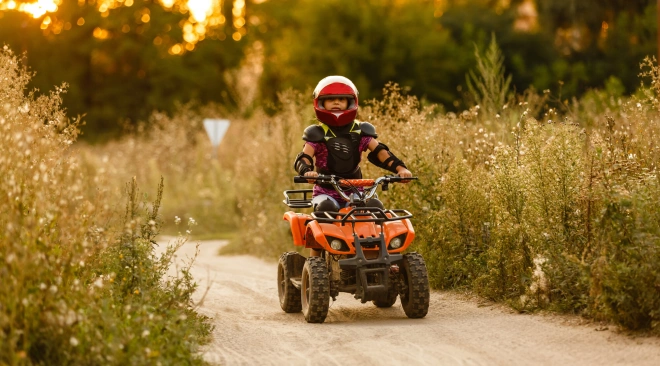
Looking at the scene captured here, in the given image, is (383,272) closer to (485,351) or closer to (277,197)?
(485,351)

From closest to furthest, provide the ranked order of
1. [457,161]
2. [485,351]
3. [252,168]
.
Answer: [485,351], [457,161], [252,168]

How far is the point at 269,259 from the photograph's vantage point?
56.3 ft

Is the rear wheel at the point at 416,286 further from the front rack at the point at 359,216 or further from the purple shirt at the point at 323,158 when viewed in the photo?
the purple shirt at the point at 323,158

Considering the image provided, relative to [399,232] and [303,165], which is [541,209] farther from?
[303,165]

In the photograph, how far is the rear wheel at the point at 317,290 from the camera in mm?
9523

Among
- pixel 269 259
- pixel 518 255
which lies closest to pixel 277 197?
pixel 269 259

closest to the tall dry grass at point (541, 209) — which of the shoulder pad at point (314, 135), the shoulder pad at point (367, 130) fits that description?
the shoulder pad at point (367, 130)

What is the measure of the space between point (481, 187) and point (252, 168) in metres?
9.17

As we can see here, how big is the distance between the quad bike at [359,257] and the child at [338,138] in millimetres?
534

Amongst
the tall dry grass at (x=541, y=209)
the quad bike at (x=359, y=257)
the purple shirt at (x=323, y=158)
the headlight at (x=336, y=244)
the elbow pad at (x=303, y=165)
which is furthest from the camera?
the purple shirt at (x=323, y=158)

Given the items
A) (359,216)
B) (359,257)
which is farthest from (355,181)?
(359,257)

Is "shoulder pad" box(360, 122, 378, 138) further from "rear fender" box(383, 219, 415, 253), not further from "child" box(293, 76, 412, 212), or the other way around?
"rear fender" box(383, 219, 415, 253)

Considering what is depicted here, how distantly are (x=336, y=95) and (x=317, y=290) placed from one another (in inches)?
88.0

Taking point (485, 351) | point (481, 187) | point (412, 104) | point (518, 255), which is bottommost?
point (485, 351)
